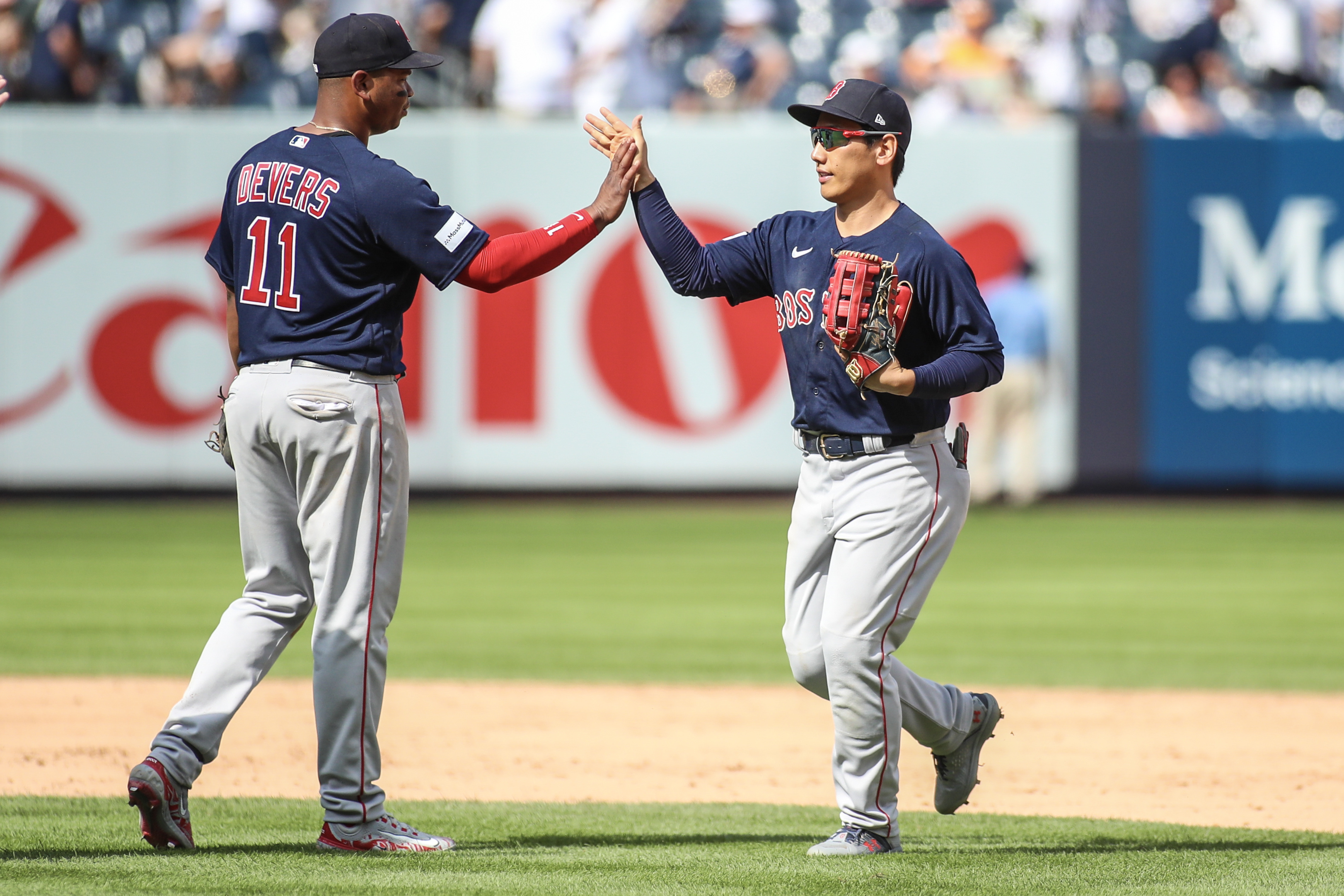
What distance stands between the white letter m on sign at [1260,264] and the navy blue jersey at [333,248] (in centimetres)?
1184

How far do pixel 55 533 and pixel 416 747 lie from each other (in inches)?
299

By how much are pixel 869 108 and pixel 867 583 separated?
3.88 ft

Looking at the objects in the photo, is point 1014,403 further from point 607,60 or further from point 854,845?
point 854,845

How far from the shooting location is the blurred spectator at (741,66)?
1584cm

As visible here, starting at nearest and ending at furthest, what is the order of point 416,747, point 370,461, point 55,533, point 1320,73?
point 370,461 → point 416,747 → point 55,533 → point 1320,73

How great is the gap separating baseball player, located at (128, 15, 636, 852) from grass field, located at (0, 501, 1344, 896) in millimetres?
293

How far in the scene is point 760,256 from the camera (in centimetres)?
462

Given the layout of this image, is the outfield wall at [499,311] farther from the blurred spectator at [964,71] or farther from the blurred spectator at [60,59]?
the blurred spectator at [964,71]

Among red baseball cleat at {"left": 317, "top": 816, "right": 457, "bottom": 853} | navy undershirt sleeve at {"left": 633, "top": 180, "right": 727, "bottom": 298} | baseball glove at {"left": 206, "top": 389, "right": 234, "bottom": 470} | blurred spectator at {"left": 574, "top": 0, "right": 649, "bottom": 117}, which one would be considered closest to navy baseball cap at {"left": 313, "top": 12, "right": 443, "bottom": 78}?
navy undershirt sleeve at {"left": 633, "top": 180, "right": 727, "bottom": 298}

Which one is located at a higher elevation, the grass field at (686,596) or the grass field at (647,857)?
the grass field at (647,857)

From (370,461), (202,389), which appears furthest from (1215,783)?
(202,389)

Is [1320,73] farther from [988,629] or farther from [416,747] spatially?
[416,747]

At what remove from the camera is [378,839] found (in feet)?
14.1

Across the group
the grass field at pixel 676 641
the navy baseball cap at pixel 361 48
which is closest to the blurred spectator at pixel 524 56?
the grass field at pixel 676 641
